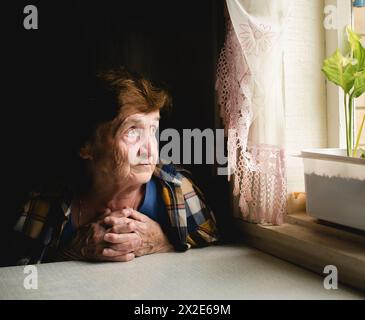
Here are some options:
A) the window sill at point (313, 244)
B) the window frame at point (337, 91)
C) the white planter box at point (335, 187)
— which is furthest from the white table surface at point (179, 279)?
the window frame at point (337, 91)

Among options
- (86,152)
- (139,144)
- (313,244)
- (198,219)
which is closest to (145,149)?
(139,144)

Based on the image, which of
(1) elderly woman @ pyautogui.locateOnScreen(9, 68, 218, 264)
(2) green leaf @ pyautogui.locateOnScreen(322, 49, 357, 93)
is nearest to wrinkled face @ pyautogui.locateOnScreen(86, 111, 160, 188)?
(1) elderly woman @ pyautogui.locateOnScreen(9, 68, 218, 264)

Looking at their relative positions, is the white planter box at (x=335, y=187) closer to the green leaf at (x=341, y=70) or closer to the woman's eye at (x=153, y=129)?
the green leaf at (x=341, y=70)

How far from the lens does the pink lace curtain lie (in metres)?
1.66

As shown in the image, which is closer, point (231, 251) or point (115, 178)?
point (115, 178)

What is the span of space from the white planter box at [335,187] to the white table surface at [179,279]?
21 centimetres

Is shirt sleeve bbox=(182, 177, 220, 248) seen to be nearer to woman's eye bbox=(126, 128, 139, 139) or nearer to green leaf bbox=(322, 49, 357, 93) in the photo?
woman's eye bbox=(126, 128, 139, 139)

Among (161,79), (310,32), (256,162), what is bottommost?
(256,162)

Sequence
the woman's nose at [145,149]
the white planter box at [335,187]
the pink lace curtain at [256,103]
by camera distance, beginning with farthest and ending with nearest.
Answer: the woman's nose at [145,149], the pink lace curtain at [256,103], the white planter box at [335,187]

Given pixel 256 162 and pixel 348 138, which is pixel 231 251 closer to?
pixel 256 162

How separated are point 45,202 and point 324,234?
38.7 inches

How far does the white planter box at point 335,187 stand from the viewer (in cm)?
152
